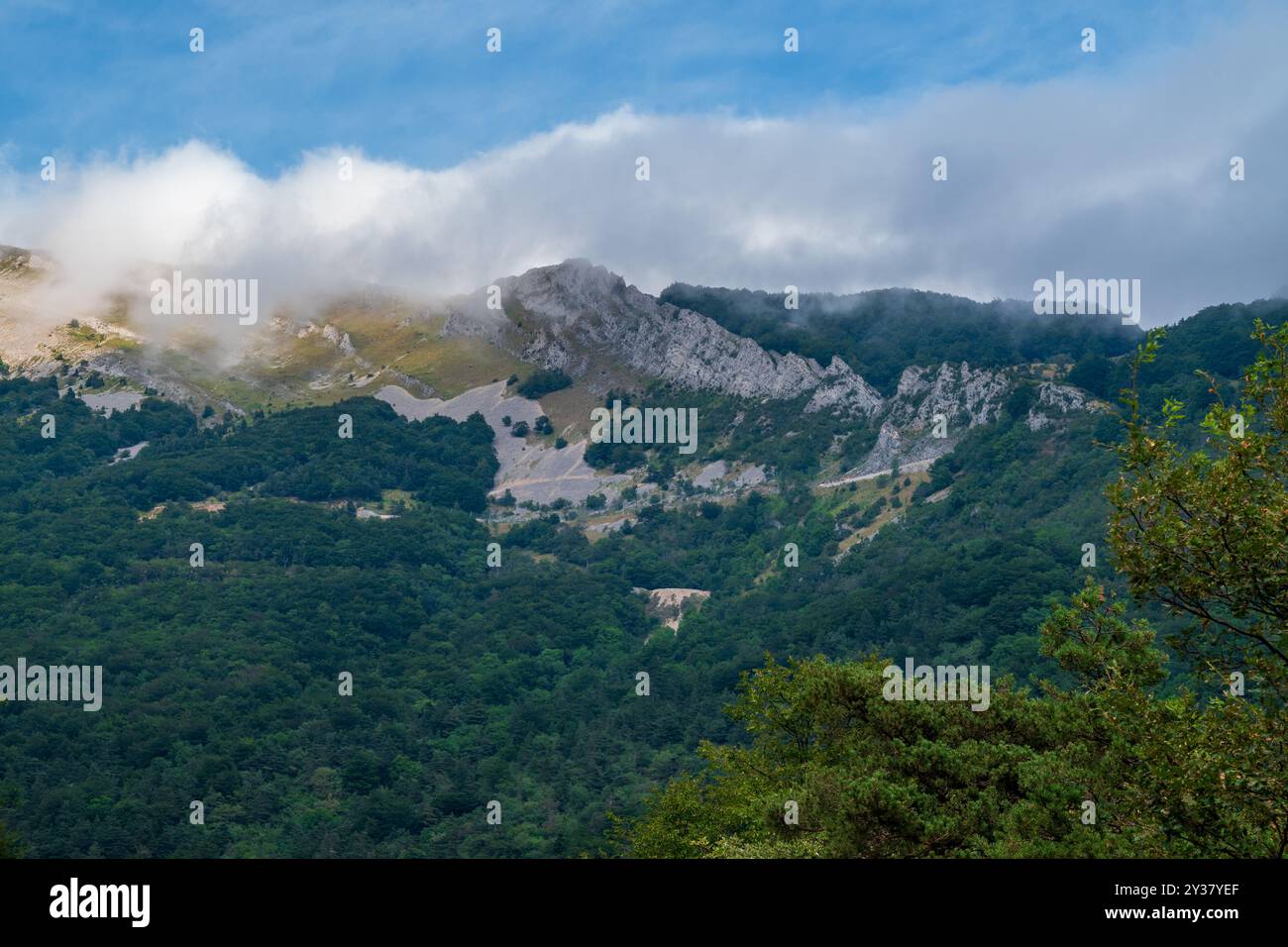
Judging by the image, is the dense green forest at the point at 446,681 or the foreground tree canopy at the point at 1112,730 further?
the dense green forest at the point at 446,681

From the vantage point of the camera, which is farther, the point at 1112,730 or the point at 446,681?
the point at 446,681

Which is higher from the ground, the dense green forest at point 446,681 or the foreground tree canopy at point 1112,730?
the foreground tree canopy at point 1112,730

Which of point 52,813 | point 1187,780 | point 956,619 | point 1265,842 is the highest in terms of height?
point 1187,780

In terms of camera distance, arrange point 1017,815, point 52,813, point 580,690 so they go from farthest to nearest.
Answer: point 580,690 → point 52,813 → point 1017,815

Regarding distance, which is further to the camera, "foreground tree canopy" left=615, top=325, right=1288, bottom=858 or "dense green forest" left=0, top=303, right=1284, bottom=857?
"dense green forest" left=0, top=303, right=1284, bottom=857

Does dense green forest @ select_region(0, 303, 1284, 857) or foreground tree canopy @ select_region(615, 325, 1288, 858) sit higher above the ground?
foreground tree canopy @ select_region(615, 325, 1288, 858)

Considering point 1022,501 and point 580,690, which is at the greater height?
point 1022,501

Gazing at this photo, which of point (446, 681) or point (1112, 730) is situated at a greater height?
point (1112, 730)
